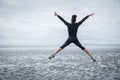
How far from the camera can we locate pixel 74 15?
32.1ft

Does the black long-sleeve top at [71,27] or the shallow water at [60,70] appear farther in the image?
the shallow water at [60,70]

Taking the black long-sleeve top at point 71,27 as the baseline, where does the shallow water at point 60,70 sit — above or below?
below

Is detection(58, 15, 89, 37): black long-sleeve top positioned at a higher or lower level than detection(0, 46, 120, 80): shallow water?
higher

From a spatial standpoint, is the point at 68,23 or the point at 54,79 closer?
the point at 68,23

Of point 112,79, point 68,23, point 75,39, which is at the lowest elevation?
point 112,79

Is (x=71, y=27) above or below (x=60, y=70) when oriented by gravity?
above

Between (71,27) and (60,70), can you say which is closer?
(71,27)

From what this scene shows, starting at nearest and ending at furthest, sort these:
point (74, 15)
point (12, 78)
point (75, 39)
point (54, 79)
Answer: point (74, 15), point (75, 39), point (54, 79), point (12, 78)

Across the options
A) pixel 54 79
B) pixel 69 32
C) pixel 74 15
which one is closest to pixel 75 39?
pixel 69 32

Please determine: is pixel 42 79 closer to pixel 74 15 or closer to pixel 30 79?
pixel 30 79

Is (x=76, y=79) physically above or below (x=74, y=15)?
below

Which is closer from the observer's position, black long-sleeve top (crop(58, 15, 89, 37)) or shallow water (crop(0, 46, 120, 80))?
black long-sleeve top (crop(58, 15, 89, 37))

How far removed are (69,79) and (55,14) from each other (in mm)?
18584

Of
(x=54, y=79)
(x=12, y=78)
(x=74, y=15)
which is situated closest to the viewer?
(x=74, y=15)
